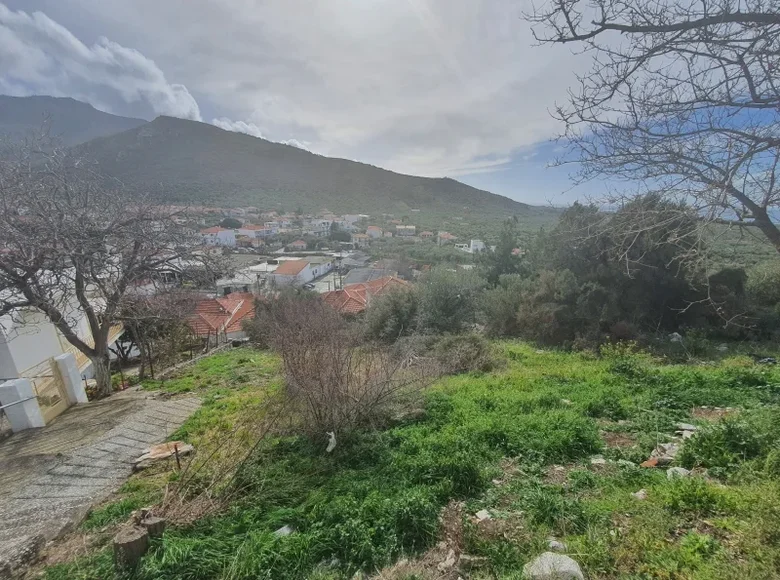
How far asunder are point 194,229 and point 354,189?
6674 centimetres

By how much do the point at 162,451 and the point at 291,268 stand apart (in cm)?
2763

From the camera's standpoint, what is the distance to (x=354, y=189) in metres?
73.2

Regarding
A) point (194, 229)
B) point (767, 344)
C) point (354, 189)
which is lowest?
point (767, 344)

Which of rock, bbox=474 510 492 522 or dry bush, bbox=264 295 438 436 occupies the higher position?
dry bush, bbox=264 295 438 436

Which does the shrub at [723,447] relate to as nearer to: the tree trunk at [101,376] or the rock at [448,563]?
the rock at [448,563]

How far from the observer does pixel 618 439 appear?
13.9ft

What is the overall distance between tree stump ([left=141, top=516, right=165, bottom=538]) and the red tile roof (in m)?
13.7

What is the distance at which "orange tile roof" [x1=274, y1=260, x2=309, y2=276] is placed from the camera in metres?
29.9

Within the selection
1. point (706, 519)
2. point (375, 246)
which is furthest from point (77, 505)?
point (375, 246)

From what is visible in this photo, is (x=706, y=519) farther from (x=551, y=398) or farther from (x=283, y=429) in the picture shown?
(x=283, y=429)

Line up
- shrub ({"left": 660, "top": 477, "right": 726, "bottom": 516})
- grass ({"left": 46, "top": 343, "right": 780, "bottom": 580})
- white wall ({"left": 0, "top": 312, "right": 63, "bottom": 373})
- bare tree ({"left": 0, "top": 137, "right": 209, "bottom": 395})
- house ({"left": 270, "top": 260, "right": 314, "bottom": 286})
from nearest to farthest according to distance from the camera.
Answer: grass ({"left": 46, "top": 343, "right": 780, "bottom": 580}) → shrub ({"left": 660, "top": 477, "right": 726, "bottom": 516}) → bare tree ({"left": 0, "top": 137, "right": 209, "bottom": 395}) → white wall ({"left": 0, "top": 312, "right": 63, "bottom": 373}) → house ({"left": 270, "top": 260, "right": 314, "bottom": 286})

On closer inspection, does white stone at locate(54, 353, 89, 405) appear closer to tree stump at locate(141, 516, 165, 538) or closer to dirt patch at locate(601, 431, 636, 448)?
tree stump at locate(141, 516, 165, 538)

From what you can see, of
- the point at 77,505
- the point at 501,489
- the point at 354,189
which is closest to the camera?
the point at 501,489

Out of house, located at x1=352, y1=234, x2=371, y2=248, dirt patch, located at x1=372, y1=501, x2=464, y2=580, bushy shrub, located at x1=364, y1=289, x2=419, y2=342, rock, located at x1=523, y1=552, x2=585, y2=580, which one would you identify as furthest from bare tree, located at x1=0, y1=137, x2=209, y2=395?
house, located at x1=352, y1=234, x2=371, y2=248
